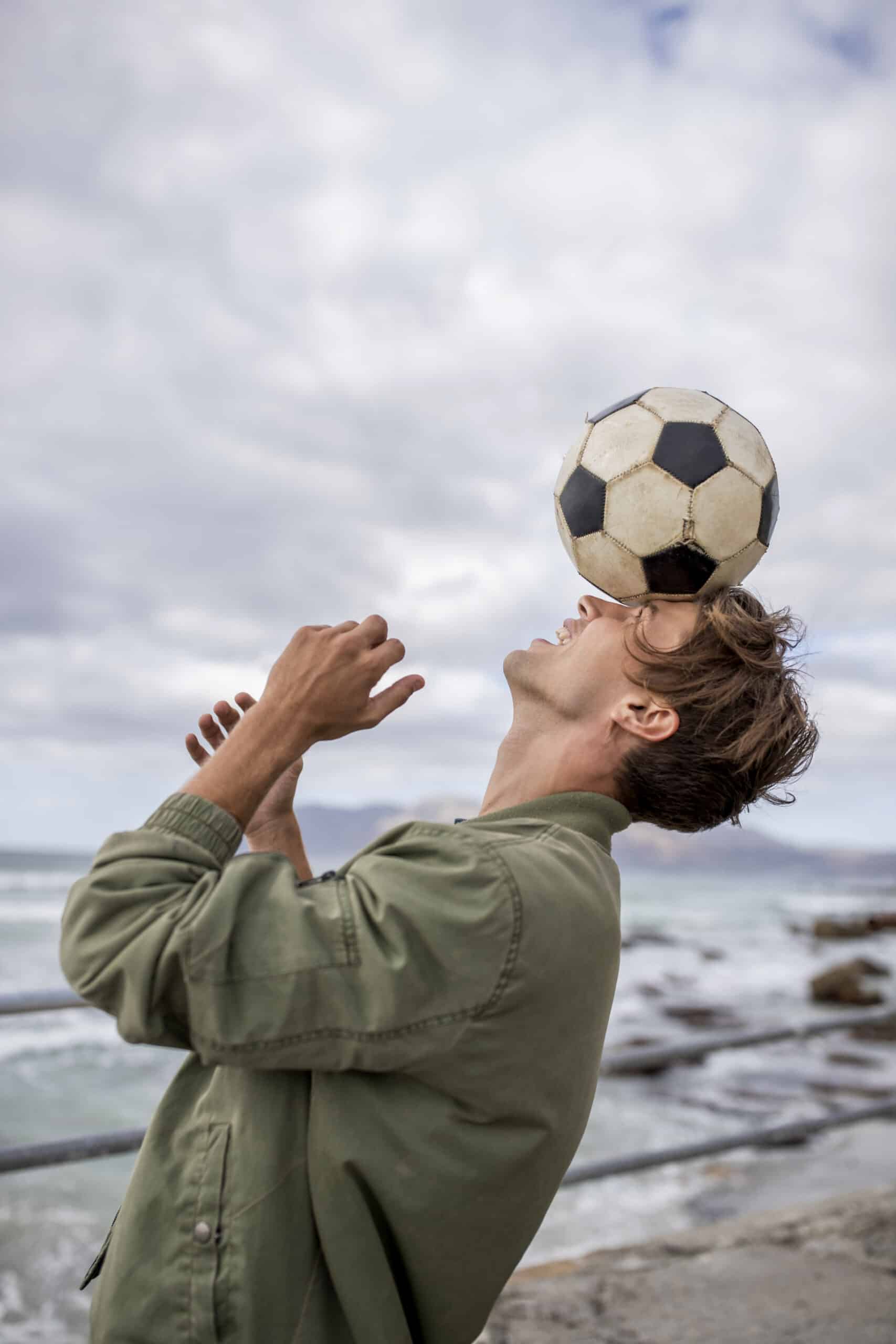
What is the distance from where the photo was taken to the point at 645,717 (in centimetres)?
171

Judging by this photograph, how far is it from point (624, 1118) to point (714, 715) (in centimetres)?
622

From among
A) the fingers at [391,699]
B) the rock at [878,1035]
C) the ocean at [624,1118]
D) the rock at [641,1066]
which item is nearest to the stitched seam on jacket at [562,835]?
the fingers at [391,699]

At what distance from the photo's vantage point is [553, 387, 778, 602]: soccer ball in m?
1.80

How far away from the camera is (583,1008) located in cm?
135

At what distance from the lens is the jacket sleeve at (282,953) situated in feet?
3.75

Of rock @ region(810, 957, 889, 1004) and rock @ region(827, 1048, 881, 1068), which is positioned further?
rock @ region(810, 957, 889, 1004)

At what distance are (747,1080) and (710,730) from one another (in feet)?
24.8

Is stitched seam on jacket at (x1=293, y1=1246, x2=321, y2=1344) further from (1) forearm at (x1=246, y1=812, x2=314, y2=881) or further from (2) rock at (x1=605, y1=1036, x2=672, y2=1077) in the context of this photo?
(2) rock at (x1=605, y1=1036, x2=672, y2=1077)

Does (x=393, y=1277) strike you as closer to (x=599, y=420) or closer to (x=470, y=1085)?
(x=470, y=1085)

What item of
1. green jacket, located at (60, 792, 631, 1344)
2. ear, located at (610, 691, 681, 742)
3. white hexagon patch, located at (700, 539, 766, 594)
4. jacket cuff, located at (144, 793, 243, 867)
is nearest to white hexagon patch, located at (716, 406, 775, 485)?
white hexagon patch, located at (700, 539, 766, 594)

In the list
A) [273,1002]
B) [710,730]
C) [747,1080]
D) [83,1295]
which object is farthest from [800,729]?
[747,1080]

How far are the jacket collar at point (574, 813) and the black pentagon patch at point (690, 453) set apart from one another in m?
0.59

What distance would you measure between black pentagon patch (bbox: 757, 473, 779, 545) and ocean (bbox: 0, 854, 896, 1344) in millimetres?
2035

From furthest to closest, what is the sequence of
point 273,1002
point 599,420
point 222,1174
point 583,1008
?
1. point 599,420
2. point 583,1008
3. point 222,1174
4. point 273,1002
